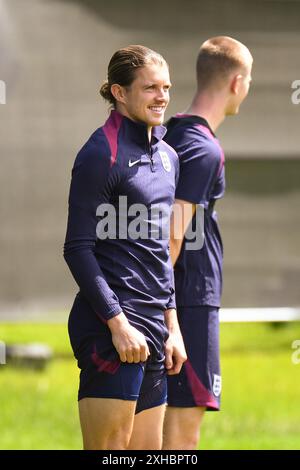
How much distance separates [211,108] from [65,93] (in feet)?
3.03

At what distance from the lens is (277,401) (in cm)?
695

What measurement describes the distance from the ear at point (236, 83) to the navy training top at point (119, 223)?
0.84 metres

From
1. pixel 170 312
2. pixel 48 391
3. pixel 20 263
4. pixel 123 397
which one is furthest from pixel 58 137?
pixel 48 391

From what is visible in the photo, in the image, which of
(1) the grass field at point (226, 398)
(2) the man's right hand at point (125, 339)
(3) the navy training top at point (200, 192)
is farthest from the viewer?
(1) the grass field at point (226, 398)

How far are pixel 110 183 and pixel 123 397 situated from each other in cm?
62

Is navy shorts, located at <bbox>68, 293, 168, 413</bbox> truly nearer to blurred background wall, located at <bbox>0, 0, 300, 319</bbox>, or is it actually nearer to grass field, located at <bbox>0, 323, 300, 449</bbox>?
blurred background wall, located at <bbox>0, 0, 300, 319</bbox>

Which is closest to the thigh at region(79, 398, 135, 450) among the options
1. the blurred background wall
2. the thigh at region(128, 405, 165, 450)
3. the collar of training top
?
the thigh at region(128, 405, 165, 450)

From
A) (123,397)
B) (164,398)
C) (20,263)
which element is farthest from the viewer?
(20,263)

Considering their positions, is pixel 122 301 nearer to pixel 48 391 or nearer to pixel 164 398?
pixel 164 398

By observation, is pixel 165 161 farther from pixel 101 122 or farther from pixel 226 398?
pixel 226 398

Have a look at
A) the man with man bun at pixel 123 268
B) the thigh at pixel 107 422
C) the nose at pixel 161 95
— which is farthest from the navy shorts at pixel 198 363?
the nose at pixel 161 95

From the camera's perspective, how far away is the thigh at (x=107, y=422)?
3.28m

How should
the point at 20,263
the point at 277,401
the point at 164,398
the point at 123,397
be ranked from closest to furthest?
the point at 123,397 < the point at 164,398 < the point at 20,263 < the point at 277,401

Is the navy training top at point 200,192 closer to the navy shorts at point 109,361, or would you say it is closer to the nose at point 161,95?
the nose at point 161,95
